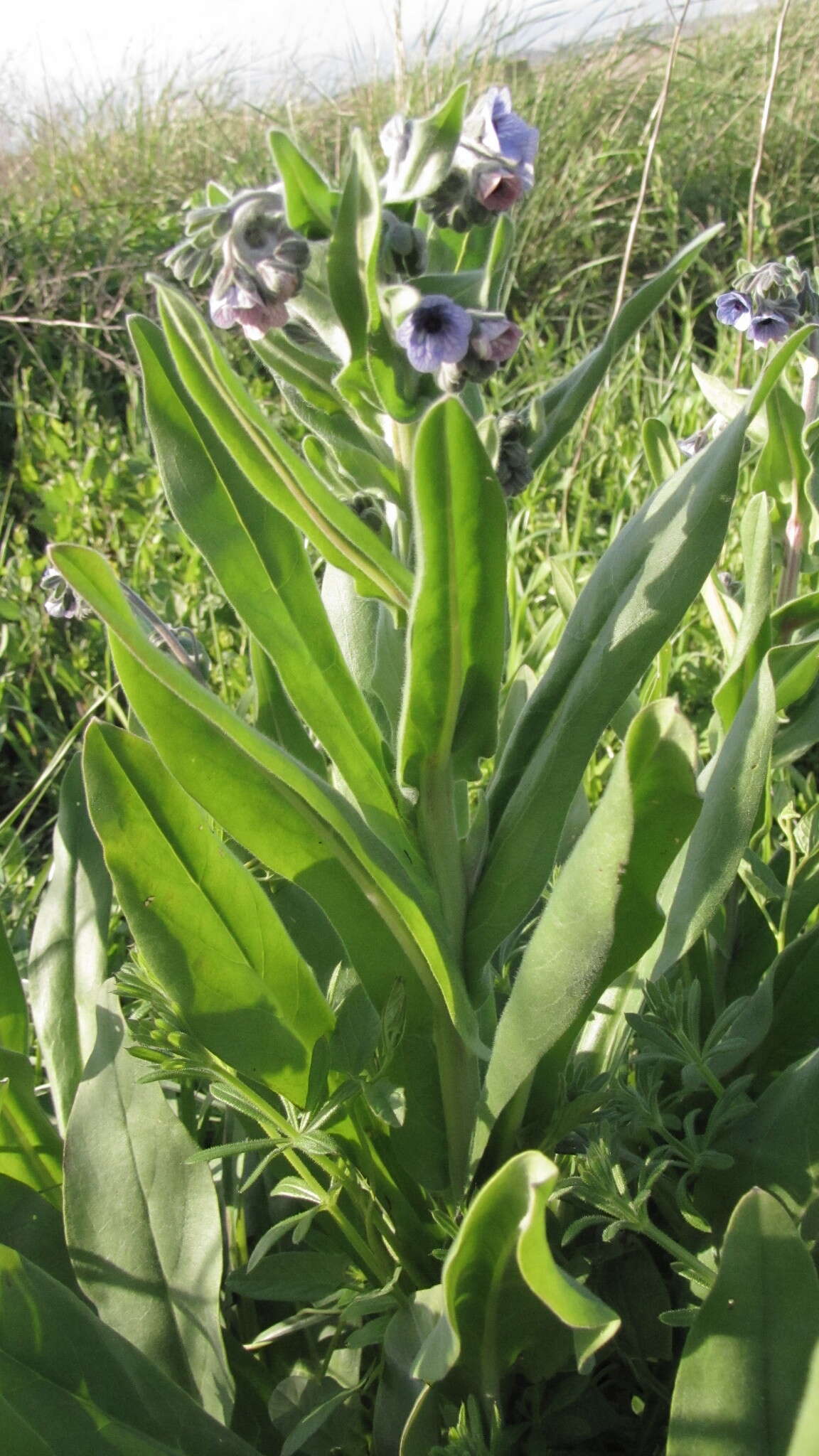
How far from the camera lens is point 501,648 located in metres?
1.05

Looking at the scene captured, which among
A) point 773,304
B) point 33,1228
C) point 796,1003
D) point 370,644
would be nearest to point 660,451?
point 773,304

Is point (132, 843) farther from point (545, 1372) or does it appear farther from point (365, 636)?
point (545, 1372)

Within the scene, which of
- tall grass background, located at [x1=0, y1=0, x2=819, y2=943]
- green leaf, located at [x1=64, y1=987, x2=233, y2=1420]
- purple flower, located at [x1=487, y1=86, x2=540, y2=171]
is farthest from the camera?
tall grass background, located at [x1=0, y1=0, x2=819, y2=943]

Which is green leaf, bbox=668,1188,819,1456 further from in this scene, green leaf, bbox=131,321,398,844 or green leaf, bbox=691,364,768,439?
green leaf, bbox=691,364,768,439

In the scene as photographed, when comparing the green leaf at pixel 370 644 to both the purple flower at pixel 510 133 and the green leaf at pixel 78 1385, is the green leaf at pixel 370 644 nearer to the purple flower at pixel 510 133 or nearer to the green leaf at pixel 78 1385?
the purple flower at pixel 510 133

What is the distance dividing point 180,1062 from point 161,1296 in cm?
29

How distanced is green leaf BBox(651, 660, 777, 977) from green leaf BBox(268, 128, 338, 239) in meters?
0.56

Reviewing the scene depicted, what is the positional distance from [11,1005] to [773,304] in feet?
4.85

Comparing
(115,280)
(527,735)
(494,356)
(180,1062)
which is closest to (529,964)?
(527,735)

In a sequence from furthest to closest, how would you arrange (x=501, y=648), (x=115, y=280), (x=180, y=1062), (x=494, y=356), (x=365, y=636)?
(x=115, y=280), (x=365, y=636), (x=180, y=1062), (x=501, y=648), (x=494, y=356)

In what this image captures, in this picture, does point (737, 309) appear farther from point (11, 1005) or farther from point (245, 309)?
point (11, 1005)

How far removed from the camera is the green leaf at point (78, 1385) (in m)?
0.96

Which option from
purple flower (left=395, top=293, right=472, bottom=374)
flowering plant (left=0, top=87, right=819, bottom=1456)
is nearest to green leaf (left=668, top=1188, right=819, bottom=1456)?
flowering plant (left=0, top=87, right=819, bottom=1456)

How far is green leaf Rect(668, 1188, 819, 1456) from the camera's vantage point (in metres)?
0.89
